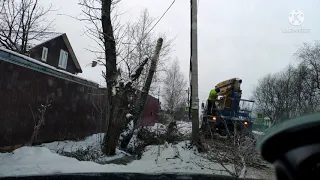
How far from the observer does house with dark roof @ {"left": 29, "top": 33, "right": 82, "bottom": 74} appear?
2387cm

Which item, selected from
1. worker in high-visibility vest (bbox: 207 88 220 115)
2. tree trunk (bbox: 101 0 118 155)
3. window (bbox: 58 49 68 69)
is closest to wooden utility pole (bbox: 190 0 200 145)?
tree trunk (bbox: 101 0 118 155)

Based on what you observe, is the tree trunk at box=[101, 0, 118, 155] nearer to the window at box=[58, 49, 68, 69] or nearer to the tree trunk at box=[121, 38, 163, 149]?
the tree trunk at box=[121, 38, 163, 149]

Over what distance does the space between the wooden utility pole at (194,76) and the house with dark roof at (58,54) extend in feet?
50.9

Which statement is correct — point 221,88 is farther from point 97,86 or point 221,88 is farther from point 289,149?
point 289,149

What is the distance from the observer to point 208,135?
1048cm

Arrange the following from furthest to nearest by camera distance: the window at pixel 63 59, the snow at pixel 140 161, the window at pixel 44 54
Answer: the window at pixel 63 59 < the window at pixel 44 54 < the snow at pixel 140 161

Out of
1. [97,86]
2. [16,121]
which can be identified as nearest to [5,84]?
[16,121]

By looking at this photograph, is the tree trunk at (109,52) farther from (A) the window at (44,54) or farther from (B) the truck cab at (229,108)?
(A) the window at (44,54)

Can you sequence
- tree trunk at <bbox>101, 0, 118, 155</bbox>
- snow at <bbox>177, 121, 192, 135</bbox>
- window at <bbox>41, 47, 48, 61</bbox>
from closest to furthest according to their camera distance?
1. tree trunk at <bbox>101, 0, 118, 155</bbox>
2. snow at <bbox>177, 121, 192, 135</bbox>
3. window at <bbox>41, 47, 48, 61</bbox>

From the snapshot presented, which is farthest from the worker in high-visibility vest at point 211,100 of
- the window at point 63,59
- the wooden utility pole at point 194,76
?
the window at point 63,59

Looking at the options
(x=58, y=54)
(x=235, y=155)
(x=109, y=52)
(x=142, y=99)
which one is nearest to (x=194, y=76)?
(x=142, y=99)

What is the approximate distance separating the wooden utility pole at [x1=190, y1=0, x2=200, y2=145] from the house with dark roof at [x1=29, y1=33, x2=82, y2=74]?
1553 cm

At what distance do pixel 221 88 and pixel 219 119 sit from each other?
2.51m

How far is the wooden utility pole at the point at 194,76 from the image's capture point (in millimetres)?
8977
